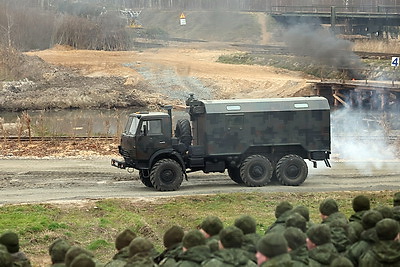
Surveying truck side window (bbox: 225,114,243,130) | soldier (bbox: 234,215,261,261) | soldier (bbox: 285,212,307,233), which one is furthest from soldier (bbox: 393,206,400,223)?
truck side window (bbox: 225,114,243,130)

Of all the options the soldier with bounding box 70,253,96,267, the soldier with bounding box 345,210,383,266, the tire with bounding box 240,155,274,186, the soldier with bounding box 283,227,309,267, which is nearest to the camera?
the soldier with bounding box 70,253,96,267

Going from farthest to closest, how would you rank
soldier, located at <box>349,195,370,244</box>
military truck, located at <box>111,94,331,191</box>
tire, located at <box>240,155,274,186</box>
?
tire, located at <box>240,155,274,186</box>, military truck, located at <box>111,94,331,191</box>, soldier, located at <box>349,195,370,244</box>

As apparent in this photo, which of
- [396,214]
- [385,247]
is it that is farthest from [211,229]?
[396,214]

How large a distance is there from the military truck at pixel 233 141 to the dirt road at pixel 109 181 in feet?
1.88

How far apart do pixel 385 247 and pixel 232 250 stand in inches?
79.9

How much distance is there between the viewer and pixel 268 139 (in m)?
24.3

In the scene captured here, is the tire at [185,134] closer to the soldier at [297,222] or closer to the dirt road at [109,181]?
the dirt road at [109,181]

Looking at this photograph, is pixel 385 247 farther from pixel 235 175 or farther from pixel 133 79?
pixel 133 79

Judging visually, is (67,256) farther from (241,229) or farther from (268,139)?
(268,139)

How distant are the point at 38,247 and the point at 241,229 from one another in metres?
7.62

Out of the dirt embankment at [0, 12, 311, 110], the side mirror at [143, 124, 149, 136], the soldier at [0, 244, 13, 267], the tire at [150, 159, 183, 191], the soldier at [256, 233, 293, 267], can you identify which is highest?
the dirt embankment at [0, 12, 311, 110]

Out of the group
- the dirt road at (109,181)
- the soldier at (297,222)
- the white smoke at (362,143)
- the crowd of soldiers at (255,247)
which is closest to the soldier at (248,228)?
the crowd of soldiers at (255,247)

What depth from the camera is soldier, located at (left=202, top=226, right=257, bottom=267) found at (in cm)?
952

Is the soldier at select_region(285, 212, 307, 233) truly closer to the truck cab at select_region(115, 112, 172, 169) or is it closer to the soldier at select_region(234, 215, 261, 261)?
the soldier at select_region(234, 215, 261, 261)
